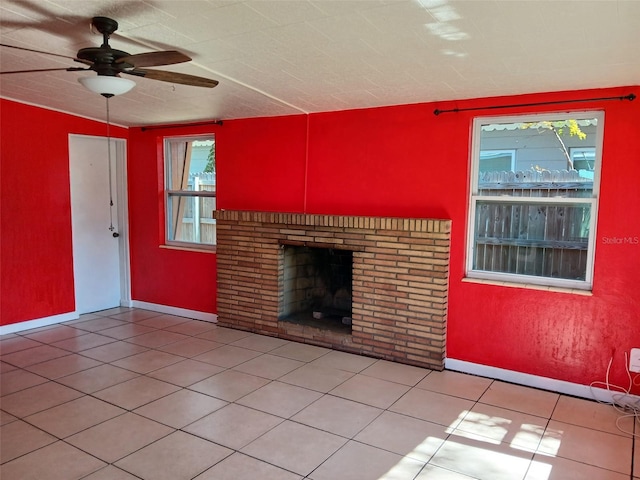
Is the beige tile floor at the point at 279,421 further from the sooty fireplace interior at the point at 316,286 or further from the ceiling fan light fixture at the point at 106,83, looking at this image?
the ceiling fan light fixture at the point at 106,83

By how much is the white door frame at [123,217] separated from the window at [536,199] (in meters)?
4.10

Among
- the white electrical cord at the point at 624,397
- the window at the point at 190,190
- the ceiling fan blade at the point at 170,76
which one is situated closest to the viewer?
the ceiling fan blade at the point at 170,76

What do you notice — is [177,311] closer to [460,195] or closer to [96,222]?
[96,222]

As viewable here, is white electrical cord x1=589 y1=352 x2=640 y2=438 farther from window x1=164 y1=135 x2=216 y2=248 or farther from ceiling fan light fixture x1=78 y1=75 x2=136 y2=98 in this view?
window x1=164 y1=135 x2=216 y2=248

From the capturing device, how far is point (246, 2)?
80.3 inches

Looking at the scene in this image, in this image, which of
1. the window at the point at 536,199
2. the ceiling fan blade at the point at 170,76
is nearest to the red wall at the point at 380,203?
the window at the point at 536,199

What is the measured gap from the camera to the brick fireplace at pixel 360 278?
3680mm

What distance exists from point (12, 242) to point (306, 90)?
330 cm

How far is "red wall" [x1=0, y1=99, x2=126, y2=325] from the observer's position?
4.39 metres

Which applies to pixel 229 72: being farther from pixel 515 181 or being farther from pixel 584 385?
pixel 584 385

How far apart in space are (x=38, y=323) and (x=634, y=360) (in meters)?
5.34

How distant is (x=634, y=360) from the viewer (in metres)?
3.07

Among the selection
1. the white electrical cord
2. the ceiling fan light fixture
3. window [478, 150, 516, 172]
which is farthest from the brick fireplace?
the ceiling fan light fixture

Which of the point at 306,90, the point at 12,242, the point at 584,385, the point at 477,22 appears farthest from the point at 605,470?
the point at 12,242
